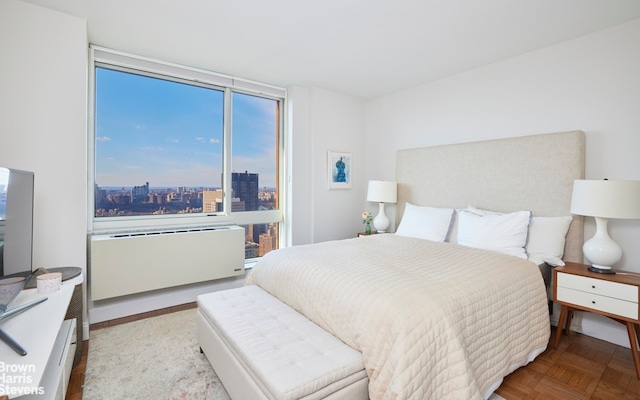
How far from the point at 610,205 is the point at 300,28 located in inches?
106

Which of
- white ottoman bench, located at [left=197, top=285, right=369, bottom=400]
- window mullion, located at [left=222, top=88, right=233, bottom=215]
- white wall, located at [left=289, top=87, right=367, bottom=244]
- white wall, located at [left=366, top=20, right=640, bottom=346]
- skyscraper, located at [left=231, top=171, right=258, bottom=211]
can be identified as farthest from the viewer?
white wall, located at [left=289, top=87, right=367, bottom=244]

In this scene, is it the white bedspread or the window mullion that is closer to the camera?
the white bedspread

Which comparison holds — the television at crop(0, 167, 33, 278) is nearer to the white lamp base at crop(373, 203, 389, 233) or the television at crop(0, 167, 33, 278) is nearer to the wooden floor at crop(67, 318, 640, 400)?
the wooden floor at crop(67, 318, 640, 400)

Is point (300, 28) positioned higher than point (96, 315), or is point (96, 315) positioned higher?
point (300, 28)

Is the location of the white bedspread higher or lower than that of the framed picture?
lower

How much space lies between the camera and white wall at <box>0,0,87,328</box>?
7.03 ft

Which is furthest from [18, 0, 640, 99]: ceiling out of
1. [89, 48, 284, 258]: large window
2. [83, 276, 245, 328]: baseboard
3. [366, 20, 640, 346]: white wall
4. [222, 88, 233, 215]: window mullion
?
[83, 276, 245, 328]: baseboard

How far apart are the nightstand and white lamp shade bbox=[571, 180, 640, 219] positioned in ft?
1.44

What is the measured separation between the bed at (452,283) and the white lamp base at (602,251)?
280 millimetres

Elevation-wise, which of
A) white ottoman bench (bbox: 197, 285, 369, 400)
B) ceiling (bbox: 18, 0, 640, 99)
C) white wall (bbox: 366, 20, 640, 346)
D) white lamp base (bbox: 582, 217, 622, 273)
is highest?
ceiling (bbox: 18, 0, 640, 99)

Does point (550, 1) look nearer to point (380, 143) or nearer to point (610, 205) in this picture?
point (610, 205)

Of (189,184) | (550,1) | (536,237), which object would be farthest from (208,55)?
(536,237)

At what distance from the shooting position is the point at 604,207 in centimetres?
209

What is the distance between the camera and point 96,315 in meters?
2.74
